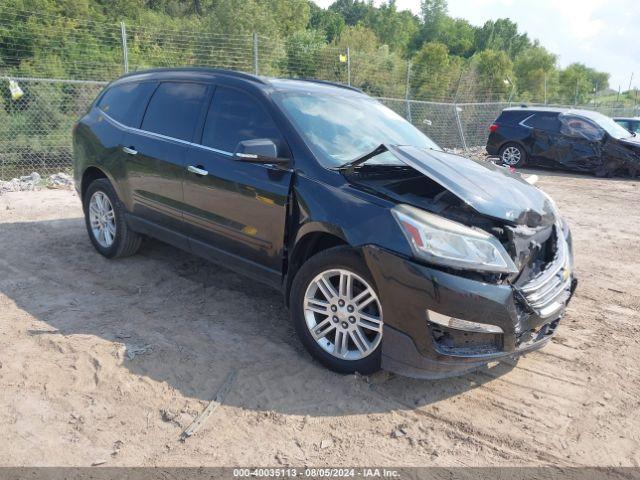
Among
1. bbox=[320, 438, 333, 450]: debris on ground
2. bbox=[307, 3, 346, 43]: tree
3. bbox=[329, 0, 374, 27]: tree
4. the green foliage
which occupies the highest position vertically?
bbox=[329, 0, 374, 27]: tree

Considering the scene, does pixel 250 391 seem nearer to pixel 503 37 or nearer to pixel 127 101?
pixel 127 101

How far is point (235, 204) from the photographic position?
3973mm

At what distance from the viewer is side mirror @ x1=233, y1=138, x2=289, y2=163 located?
11.5 feet

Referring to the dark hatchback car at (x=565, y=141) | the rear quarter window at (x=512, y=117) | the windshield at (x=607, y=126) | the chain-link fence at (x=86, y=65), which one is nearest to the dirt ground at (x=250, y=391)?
the chain-link fence at (x=86, y=65)

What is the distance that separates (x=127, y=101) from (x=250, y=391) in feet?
10.8

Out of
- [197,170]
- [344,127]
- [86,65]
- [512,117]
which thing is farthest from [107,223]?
[512,117]

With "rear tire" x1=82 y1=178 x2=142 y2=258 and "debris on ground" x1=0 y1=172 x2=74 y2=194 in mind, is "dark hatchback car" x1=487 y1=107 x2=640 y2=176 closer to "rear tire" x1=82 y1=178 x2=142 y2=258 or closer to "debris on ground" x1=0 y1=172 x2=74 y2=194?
"debris on ground" x1=0 y1=172 x2=74 y2=194

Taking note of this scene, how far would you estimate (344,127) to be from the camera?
4.13 m

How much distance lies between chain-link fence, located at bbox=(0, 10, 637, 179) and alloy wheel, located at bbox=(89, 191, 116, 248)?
543cm

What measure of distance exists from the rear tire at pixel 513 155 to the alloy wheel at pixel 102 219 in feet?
36.3

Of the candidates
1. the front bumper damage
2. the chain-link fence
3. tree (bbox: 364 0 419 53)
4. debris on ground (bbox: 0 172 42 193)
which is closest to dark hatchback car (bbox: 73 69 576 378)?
the front bumper damage

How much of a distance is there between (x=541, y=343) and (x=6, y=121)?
12616 millimetres

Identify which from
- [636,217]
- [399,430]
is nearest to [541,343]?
[399,430]

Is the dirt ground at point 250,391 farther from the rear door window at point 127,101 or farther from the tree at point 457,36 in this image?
the tree at point 457,36
